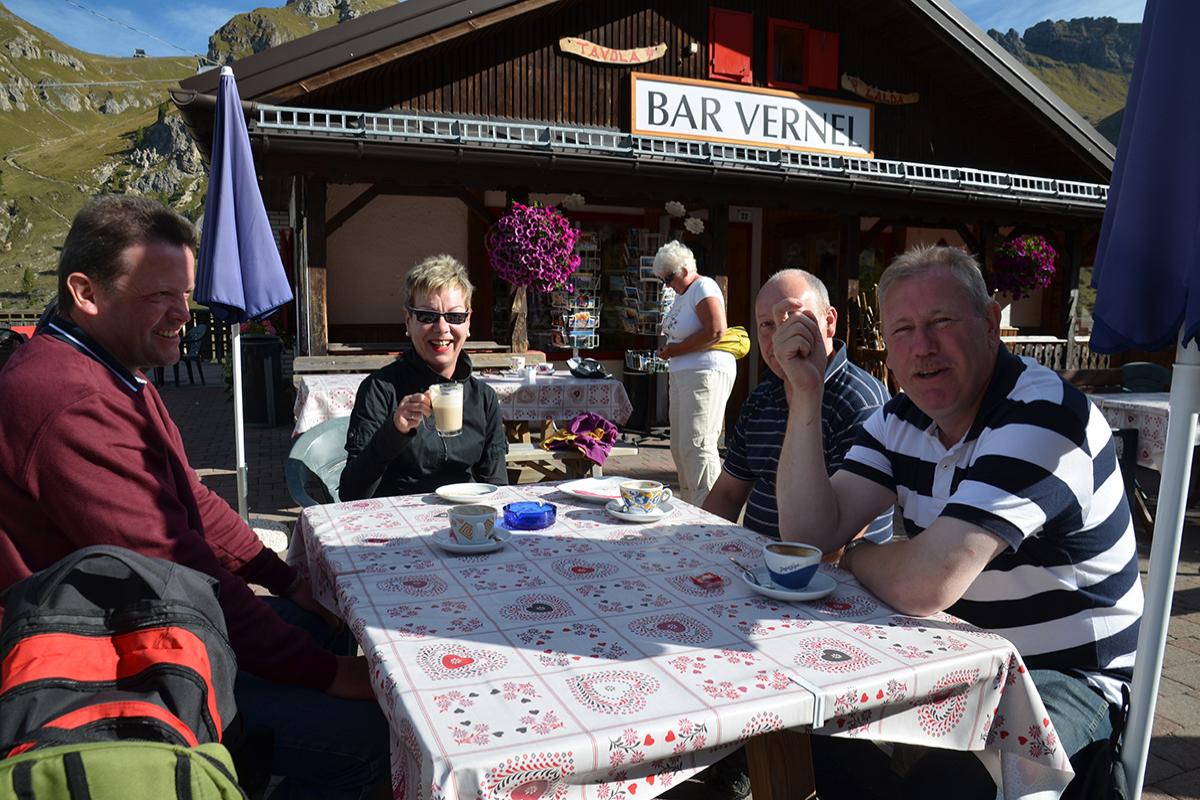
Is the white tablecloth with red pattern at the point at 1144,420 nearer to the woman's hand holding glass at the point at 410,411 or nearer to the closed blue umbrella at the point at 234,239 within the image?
the woman's hand holding glass at the point at 410,411

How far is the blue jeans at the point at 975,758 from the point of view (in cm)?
155

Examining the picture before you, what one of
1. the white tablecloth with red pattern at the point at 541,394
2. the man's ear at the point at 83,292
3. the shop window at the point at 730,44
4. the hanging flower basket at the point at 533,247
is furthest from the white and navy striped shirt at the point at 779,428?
the shop window at the point at 730,44

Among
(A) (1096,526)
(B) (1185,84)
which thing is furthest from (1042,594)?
(B) (1185,84)

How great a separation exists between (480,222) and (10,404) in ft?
28.5

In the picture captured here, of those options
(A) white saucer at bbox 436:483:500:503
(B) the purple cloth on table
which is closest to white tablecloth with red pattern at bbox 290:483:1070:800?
(A) white saucer at bbox 436:483:500:503

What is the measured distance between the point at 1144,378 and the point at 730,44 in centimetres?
627

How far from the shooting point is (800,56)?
10680 mm

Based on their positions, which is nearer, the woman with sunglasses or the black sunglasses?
the woman with sunglasses

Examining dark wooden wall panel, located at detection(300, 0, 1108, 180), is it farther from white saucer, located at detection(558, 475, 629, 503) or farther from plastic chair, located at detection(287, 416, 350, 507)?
white saucer, located at detection(558, 475, 629, 503)

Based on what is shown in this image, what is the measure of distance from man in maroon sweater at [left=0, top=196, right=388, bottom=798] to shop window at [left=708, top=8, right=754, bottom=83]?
9.39 meters

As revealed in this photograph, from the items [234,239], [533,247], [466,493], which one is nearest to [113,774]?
[466,493]

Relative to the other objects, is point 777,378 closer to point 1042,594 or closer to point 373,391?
point 1042,594

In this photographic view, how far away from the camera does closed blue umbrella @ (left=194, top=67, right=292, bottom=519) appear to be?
13.3 ft

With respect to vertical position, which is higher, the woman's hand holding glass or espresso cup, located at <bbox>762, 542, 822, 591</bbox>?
the woman's hand holding glass
